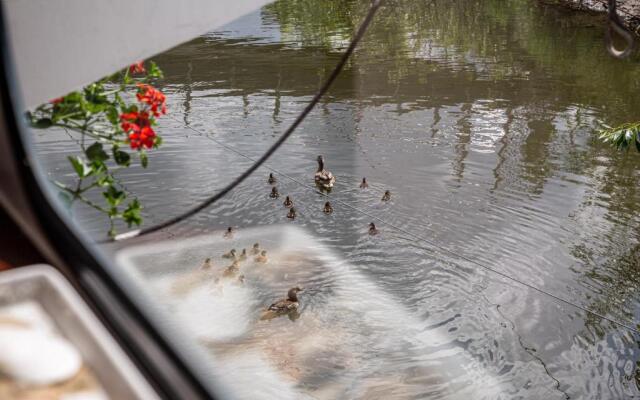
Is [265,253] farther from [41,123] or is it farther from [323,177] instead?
[41,123]

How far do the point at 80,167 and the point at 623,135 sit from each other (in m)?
1.41

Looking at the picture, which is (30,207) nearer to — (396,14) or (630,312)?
(396,14)

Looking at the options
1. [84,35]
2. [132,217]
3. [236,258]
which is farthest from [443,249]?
[84,35]

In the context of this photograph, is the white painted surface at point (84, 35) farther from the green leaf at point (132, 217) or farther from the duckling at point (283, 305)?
the duckling at point (283, 305)

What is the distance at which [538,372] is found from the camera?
7.50ft

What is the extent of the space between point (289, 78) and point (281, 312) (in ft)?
2.63

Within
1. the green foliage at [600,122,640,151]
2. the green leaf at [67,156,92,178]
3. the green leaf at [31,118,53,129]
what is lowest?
the green foliage at [600,122,640,151]

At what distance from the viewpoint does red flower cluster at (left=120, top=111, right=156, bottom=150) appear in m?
1.23

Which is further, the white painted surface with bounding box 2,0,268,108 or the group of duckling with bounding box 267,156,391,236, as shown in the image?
the group of duckling with bounding box 267,156,391,236

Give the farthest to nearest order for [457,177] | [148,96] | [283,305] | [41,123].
Result: [457,177]
[283,305]
[148,96]
[41,123]

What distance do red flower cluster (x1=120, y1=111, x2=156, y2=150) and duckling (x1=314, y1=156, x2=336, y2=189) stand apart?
5.74 ft

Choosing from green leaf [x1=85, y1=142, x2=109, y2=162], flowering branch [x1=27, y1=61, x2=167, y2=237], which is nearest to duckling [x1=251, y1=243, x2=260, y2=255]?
flowering branch [x1=27, y1=61, x2=167, y2=237]

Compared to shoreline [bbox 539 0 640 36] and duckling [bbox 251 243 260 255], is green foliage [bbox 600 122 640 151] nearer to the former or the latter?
shoreline [bbox 539 0 640 36]

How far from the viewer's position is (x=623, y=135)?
1.96 m
